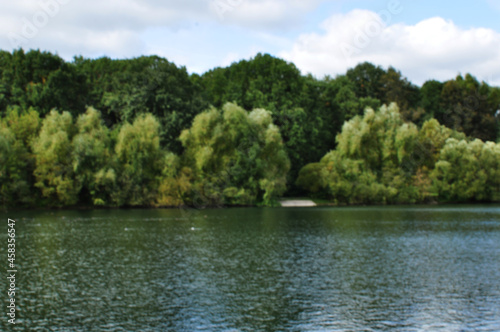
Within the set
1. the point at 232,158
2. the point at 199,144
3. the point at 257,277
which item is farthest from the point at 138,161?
the point at 257,277

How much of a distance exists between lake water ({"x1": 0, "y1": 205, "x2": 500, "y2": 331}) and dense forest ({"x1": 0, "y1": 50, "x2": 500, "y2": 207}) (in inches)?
732

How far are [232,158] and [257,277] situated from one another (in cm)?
4573

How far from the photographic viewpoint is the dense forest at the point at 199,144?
221ft

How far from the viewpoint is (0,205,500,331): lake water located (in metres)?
20.8

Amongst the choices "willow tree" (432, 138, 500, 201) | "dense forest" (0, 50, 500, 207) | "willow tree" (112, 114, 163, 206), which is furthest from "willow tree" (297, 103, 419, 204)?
"willow tree" (112, 114, 163, 206)

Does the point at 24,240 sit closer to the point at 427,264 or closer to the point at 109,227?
the point at 109,227

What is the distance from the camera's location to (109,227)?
157 ft

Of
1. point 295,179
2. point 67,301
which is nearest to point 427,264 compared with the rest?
point 67,301

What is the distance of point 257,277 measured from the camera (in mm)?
28016

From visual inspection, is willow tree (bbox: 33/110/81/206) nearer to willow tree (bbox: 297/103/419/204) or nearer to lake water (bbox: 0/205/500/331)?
lake water (bbox: 0/205/500/331)

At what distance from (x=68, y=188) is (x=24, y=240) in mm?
27764

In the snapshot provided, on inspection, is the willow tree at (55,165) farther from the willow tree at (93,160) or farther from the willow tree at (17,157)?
the willow tree at (17,157)

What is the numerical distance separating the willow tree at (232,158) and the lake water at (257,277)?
2172 cm

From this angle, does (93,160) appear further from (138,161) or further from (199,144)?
(199,144)
